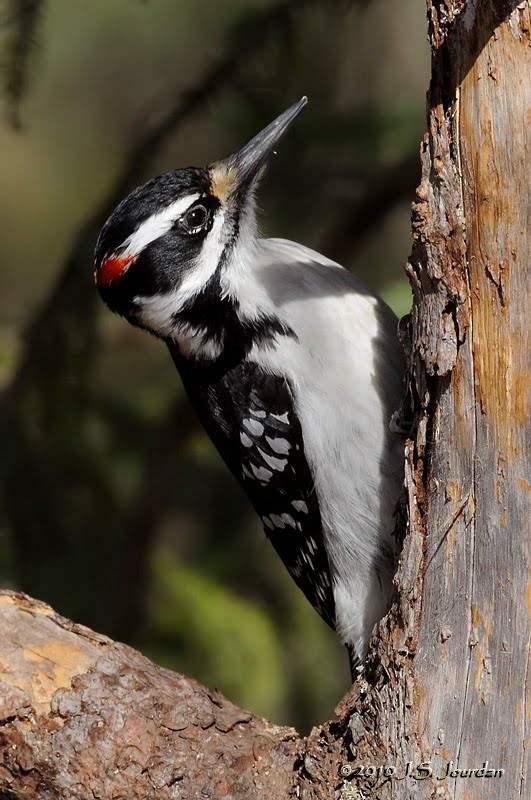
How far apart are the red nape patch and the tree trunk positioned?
3.75 ft

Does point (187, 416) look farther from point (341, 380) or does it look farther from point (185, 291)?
point (341, 380)

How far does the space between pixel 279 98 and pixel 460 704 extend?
2.83 m

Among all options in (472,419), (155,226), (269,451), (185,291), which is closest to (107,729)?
(269,451)

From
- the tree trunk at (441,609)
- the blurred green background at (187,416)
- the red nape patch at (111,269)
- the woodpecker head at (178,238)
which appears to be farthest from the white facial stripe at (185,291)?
the tree trunk at (441,609)

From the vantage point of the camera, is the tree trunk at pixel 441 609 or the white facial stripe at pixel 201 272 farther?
the white facial stripe at pixel 201 272

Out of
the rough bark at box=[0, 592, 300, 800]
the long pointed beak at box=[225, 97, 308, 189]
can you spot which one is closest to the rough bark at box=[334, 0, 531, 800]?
the rough bark at box=[0, 592, 300, 800]

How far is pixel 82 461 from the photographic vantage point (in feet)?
15.2

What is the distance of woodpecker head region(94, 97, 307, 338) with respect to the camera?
343 cm

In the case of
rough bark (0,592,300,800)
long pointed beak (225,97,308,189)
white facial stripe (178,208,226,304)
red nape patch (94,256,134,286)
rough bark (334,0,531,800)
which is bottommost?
rough bark (0,592,300,800)

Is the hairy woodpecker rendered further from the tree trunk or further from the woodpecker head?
the tree trunk

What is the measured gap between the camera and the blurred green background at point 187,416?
4.34m

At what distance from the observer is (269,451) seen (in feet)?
11.7

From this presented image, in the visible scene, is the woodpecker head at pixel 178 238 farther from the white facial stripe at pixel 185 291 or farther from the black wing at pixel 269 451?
the black wing at pixel 269 451

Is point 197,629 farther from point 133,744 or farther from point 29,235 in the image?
point 29,235
